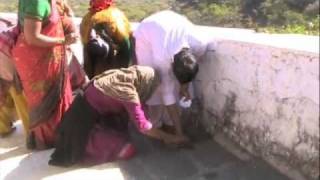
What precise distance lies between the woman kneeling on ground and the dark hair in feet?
0.51

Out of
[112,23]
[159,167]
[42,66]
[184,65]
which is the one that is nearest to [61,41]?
[42,66]

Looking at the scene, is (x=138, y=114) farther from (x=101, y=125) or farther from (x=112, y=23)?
(x=112, y=23)

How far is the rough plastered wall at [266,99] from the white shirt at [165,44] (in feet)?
0.66

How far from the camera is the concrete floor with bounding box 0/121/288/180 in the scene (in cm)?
313

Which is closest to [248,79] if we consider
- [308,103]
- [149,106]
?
[308,103]

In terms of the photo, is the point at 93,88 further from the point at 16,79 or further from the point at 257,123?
the point at 257,123

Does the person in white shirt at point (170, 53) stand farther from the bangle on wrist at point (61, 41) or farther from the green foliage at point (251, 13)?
the green foliage at point (251, 13)

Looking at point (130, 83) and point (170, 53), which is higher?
point (170, 53)

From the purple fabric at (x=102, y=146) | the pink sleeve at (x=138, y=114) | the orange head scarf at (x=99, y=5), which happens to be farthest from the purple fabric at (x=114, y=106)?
the orange head scarf at (x=99, y=5)

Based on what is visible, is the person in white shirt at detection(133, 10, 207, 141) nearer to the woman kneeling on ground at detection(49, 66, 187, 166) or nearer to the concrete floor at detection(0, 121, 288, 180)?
the woman kneeling on ground at detection(49, 66, 187, 166)

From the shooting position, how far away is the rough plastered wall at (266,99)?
2.70 meters

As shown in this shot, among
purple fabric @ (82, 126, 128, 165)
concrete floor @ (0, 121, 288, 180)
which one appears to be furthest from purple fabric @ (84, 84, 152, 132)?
concrete floor @ (0, 121, 288, 180)

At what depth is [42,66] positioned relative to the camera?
11.5 feet

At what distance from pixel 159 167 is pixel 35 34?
1.15 meters
